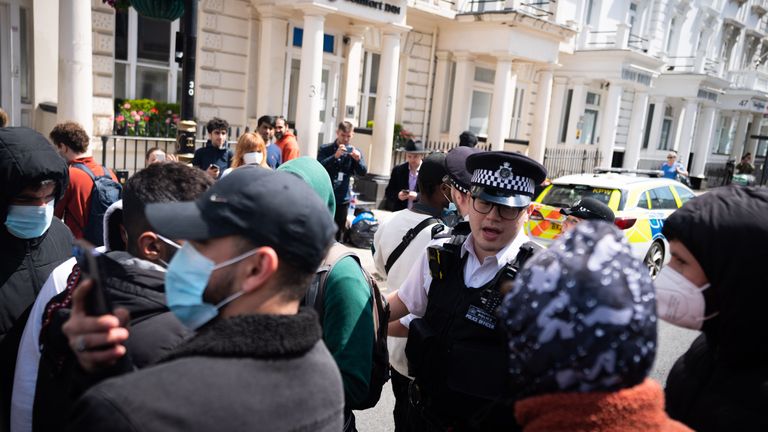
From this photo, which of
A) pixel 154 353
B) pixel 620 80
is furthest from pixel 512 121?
pixel 154 353

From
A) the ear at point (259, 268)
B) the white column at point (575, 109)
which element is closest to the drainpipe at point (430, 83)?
the white column at point (575, 109)

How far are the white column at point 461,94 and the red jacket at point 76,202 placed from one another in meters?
14.1

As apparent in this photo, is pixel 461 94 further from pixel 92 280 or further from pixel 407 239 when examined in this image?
pixel 92 280

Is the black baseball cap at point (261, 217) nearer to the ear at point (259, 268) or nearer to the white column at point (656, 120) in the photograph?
the ear at point (259, 268)

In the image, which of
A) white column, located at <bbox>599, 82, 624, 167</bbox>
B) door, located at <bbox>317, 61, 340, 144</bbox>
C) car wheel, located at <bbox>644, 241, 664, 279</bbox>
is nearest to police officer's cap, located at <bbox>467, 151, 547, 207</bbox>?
car wheel, located at <bbox>644, 241, 664, 279</bbox>

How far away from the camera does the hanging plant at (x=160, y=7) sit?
4652mm

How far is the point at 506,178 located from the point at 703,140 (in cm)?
3230

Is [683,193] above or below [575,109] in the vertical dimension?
below

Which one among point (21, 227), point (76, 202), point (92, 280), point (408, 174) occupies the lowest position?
point (76, 202)

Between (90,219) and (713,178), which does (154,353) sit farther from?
(713,178)

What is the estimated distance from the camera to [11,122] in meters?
9.59

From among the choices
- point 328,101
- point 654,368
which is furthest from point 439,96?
point 654,368

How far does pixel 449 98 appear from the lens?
17750mm

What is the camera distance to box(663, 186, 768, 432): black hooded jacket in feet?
5.11
